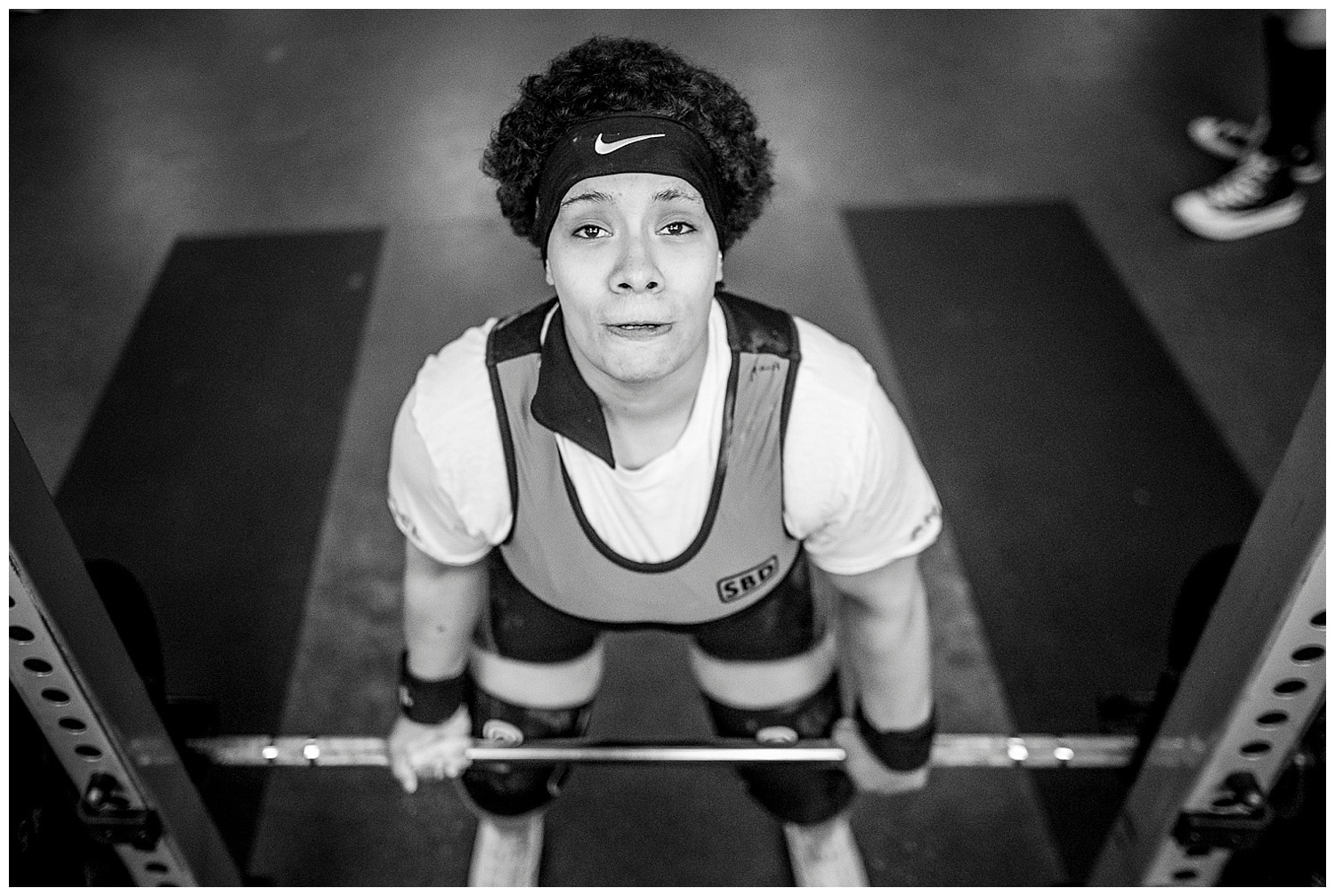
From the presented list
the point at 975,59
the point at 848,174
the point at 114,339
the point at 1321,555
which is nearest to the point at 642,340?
the point at 1321,555

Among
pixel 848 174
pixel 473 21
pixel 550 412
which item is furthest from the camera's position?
pixel 473 21

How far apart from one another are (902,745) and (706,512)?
46 cm

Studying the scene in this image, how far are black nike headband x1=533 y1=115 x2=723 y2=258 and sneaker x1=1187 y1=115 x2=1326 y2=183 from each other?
3.21 metres

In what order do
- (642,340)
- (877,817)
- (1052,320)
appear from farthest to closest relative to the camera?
(1052,320) < (877,817) < (642,340)

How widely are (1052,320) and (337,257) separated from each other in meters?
2.12

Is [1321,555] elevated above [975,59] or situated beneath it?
elevated above

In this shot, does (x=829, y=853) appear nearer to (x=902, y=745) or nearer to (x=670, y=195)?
(x=902, y=745)

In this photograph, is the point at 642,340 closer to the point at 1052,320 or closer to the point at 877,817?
the point at 877,817

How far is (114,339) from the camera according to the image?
10.8 feet

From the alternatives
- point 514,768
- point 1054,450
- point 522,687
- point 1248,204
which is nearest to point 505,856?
point 514,768

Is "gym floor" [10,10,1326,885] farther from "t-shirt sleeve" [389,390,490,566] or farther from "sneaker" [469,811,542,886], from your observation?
"t-shirt sleeve" [389,390,490,566]

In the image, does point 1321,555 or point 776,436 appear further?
point 776,436

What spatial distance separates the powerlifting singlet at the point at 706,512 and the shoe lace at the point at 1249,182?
2.73m

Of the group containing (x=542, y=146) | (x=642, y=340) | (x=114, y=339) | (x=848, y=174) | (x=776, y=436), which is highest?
(x=542, y=146)
